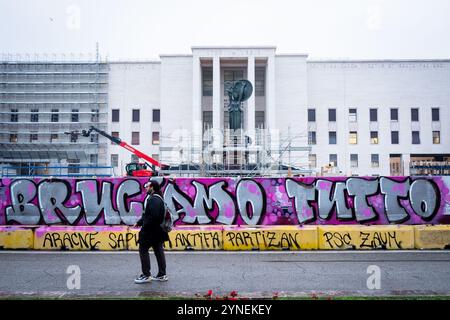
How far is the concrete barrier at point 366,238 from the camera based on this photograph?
32.6ft

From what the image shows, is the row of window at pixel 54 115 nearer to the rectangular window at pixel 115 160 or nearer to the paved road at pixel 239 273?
the rectangular window at pixel 115 160

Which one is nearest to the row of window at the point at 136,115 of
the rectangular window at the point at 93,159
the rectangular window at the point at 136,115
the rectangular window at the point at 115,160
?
the rectangular window at the point at 136,115

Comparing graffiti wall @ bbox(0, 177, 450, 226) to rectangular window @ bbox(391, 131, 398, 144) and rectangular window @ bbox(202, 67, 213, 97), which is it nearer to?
rectangular window @ bbox(202, 67, 213, 97)

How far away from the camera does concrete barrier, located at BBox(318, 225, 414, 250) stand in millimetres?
9930

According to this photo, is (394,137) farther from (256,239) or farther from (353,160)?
(256,239)

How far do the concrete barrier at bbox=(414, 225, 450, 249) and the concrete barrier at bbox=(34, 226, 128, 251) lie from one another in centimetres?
776

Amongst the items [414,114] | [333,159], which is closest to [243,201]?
[333,159]

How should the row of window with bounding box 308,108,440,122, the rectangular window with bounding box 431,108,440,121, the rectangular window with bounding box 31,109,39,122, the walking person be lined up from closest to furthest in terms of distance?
the walking person
the row of window with bounding box 308,108,440,122
the rectangular window with bounding box 431,108,440,121
the rectangular window with bounding box 31,109,39,122

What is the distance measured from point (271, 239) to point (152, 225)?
4115 millimetres

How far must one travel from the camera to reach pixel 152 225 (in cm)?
682

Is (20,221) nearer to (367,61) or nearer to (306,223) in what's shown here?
(306,223)

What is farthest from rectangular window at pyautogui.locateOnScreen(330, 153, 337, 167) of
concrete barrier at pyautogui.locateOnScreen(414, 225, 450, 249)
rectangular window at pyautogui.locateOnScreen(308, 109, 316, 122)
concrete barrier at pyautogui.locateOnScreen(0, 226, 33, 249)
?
concrete barrier at pyautogui.locateOnScreen(0, 226, 33, 249)

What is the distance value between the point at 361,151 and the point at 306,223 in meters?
40.5

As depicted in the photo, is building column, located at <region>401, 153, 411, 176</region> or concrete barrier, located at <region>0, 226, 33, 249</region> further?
building column, located at <region>401, 153, 411, 176</region>
